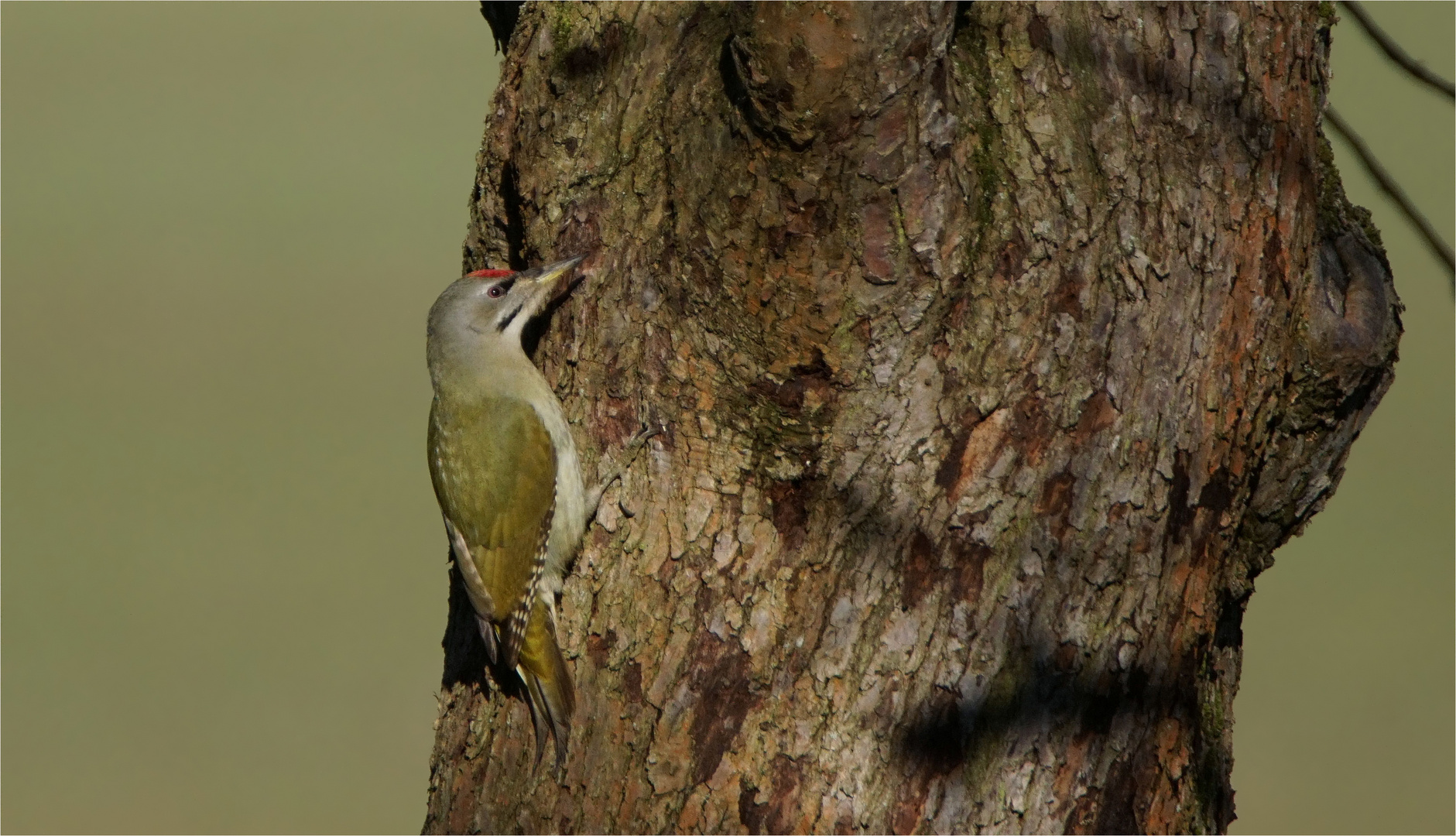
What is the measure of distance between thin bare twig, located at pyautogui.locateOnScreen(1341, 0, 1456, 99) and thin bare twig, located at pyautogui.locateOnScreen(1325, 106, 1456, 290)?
0.61ft

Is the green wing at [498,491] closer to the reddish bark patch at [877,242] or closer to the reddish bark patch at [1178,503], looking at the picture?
the reddish bark patch at [877,242]

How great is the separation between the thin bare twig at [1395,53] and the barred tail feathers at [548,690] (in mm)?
2527

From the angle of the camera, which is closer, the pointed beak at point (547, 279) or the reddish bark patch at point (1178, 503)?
the reddish bark patch at point (1178, 503)

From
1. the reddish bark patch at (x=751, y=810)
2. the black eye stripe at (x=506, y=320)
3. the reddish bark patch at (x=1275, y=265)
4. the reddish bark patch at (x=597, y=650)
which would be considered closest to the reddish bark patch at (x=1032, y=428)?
the reddish bark patch at (x=1275, y=265)

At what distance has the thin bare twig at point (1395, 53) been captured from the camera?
9.43 ft

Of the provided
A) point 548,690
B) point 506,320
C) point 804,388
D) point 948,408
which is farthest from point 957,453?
point 506,320

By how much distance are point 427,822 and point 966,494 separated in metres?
1.57

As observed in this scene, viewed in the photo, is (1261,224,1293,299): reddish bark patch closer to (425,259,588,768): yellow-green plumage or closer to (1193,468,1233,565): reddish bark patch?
(1193,468,1233,565): reddish bark patch

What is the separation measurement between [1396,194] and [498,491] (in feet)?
8.79

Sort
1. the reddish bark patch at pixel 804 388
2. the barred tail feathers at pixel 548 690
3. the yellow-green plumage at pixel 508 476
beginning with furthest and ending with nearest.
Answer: the yellow-green plumage at pixel 508 476
the barred tail feathers at pixel 548 690
the reddish bark patch at pixel 804 388

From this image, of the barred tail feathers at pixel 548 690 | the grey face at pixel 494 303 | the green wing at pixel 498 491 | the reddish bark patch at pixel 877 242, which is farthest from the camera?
the green wing at pixel 498 491

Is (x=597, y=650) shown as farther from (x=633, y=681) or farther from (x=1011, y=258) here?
(x=1011, y=258)

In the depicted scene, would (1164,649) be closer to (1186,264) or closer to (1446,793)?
(1186,264)

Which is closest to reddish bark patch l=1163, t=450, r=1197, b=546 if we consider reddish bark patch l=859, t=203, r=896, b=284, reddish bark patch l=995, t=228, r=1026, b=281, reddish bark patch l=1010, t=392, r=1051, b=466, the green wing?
reddish bark patch l=1010, t=392, r=1051, b=466
